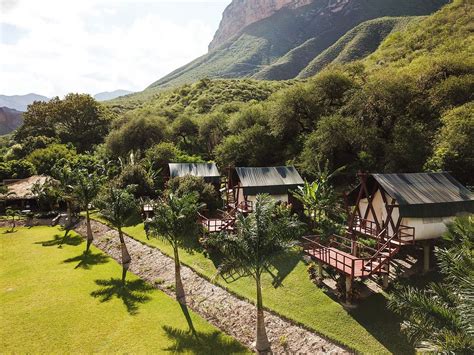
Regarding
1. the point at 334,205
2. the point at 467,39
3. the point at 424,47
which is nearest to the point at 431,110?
the point at 334,205

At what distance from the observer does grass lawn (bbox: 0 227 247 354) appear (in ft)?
66.0

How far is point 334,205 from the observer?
32281mm

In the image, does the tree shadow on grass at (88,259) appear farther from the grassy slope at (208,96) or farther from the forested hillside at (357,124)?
the grassy slope at (208,96)

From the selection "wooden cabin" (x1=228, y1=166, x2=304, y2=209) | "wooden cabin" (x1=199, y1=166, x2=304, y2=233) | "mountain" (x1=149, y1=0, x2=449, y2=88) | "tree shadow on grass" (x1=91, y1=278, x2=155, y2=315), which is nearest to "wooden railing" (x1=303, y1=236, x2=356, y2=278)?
"wooden cabin" (x1=199, y1=166, x2=304, y2=233)

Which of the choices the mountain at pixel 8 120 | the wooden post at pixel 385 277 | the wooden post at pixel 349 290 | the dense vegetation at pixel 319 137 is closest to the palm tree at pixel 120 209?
the dense vegetation at pixel 319 137

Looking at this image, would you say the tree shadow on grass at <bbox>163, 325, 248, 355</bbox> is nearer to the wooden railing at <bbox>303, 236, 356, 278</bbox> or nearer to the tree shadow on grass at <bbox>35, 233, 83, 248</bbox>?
the wooden railing at <bbox>303, 236, 356, 278</bbox>

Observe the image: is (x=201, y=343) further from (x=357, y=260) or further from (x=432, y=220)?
(x=432, y=220)

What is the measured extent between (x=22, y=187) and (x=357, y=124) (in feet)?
180

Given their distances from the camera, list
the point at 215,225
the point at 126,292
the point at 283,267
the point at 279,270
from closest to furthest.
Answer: the point at 279,270
the point at 283,267
the point at 126,292
the point at 215,225

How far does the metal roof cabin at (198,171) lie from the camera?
145ft

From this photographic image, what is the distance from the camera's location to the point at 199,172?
147 ft

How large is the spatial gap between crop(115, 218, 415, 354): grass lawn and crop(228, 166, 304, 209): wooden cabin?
9.35 m

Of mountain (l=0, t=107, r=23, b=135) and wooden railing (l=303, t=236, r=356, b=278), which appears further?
mountain (l=0, t=107, r=23, b=135)

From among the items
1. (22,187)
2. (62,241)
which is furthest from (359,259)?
(22,187)
